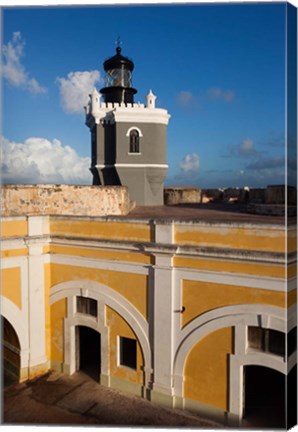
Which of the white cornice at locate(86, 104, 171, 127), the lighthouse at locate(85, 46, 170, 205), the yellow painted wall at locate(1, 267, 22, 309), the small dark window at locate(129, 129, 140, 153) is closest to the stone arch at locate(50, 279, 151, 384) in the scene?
the yellow painted wall at locate(1, 267, 22, 309)

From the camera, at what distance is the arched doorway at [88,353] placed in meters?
7.72

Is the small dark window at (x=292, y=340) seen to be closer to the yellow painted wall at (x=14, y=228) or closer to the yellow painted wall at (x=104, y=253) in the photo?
the yellow painted wall at (x=104, y=253)

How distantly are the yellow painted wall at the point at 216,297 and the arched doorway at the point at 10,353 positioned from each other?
140 inches

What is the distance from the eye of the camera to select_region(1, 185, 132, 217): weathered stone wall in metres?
7.82

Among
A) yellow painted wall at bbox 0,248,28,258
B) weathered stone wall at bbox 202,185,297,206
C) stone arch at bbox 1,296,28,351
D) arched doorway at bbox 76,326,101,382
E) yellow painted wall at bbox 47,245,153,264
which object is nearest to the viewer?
weathered stone wall at bbox 202,185,297,206

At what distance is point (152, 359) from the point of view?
262 inches

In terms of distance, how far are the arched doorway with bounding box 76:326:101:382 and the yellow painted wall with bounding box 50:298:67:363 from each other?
1.09 feet

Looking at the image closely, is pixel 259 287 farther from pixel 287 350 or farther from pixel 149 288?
pixel 149 288

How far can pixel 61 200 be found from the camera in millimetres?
8531

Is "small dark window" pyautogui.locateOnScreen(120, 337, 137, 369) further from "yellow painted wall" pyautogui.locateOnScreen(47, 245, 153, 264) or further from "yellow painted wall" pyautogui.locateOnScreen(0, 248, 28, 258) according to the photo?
"yellow painted wall" pyautogui.locateOnScreen(0, 248, 28, 258)

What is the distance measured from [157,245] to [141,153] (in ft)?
22.2

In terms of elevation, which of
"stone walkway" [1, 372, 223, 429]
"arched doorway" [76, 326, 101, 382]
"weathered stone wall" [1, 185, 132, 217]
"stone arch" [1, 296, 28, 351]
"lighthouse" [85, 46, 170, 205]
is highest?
"lighthouse" [85, 46, 170, 205]

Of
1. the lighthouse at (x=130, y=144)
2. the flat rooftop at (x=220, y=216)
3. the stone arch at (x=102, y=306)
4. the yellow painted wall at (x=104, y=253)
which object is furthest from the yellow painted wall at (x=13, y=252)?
the lighthouse at (x=130, y=144)

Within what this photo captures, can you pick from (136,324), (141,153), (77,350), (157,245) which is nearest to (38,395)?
(77,350)
